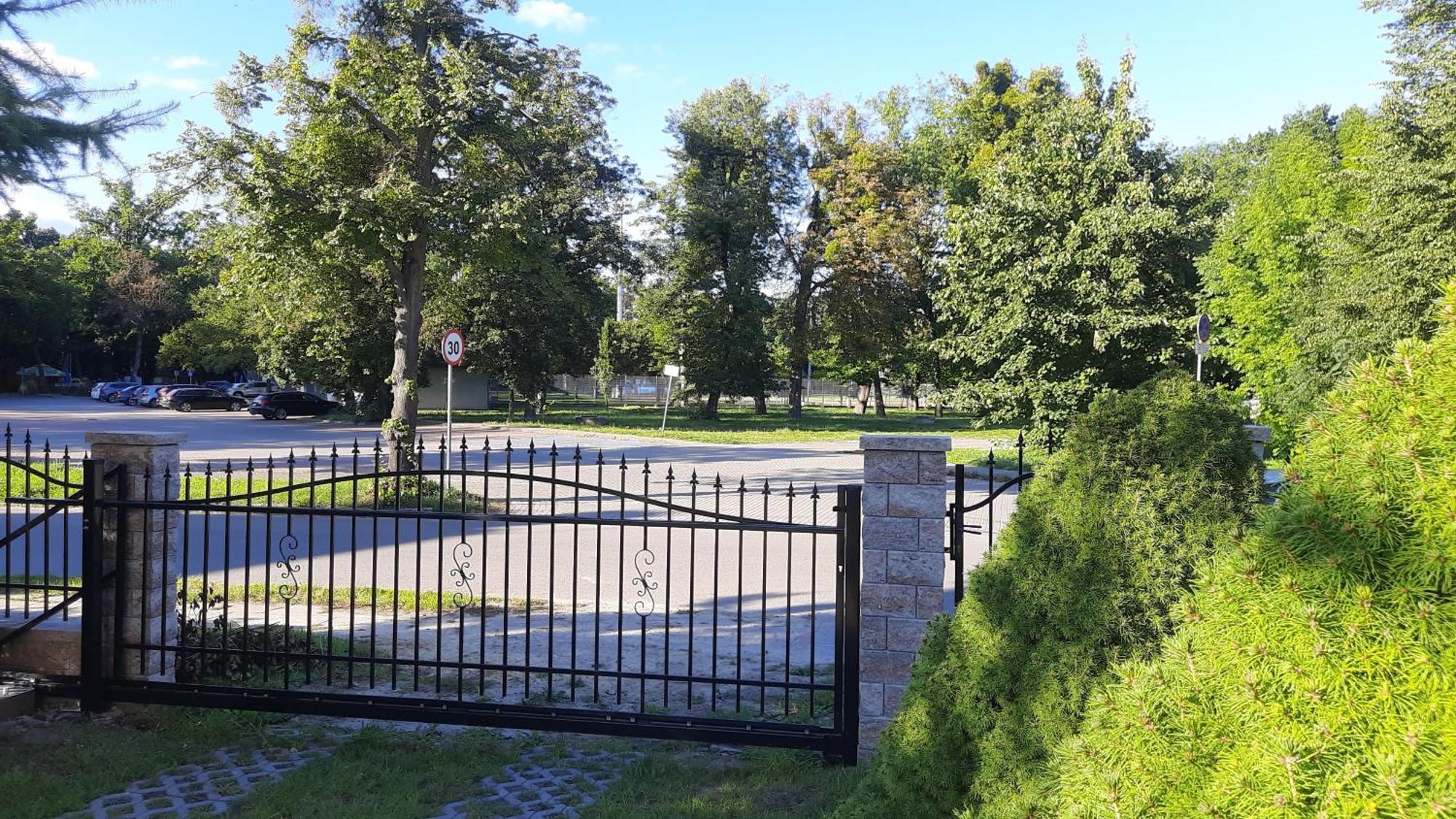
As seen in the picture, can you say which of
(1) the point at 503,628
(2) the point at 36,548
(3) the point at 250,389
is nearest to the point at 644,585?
(1) the point at 503,628

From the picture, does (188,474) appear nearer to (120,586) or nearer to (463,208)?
(120,586)

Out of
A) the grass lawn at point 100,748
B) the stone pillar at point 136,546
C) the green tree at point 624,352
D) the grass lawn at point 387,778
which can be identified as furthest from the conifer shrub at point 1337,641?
the green tree at point 624,352

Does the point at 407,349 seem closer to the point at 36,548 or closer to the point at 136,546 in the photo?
the point at 36,548

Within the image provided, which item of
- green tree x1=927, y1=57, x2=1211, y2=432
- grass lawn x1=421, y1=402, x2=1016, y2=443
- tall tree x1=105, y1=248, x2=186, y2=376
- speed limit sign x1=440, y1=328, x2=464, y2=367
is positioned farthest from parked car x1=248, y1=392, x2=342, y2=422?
green tree x1=927, y1=57, x2=1211, y2=432

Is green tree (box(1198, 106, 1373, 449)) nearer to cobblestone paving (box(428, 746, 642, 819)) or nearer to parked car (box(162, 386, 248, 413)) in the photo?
cobblestone paving (box(428, 746, 642, 819))

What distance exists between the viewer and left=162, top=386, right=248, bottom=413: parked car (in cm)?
4573

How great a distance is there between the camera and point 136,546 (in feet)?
17.9

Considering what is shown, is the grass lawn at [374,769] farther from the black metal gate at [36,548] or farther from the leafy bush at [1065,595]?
the leafy bush at [1065,595]

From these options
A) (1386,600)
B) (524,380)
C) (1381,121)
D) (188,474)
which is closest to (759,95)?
(524,380)

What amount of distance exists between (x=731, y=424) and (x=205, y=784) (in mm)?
36913

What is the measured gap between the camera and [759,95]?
44125mm

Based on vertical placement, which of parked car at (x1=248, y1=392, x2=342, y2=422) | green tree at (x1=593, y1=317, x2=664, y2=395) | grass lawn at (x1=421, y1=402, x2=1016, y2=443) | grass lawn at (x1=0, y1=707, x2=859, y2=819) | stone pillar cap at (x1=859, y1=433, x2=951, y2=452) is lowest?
grass lawn at (x1=0, y1=707, x2=859, y2=819)

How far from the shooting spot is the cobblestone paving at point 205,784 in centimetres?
425

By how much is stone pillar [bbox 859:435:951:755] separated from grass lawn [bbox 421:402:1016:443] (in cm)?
2178
